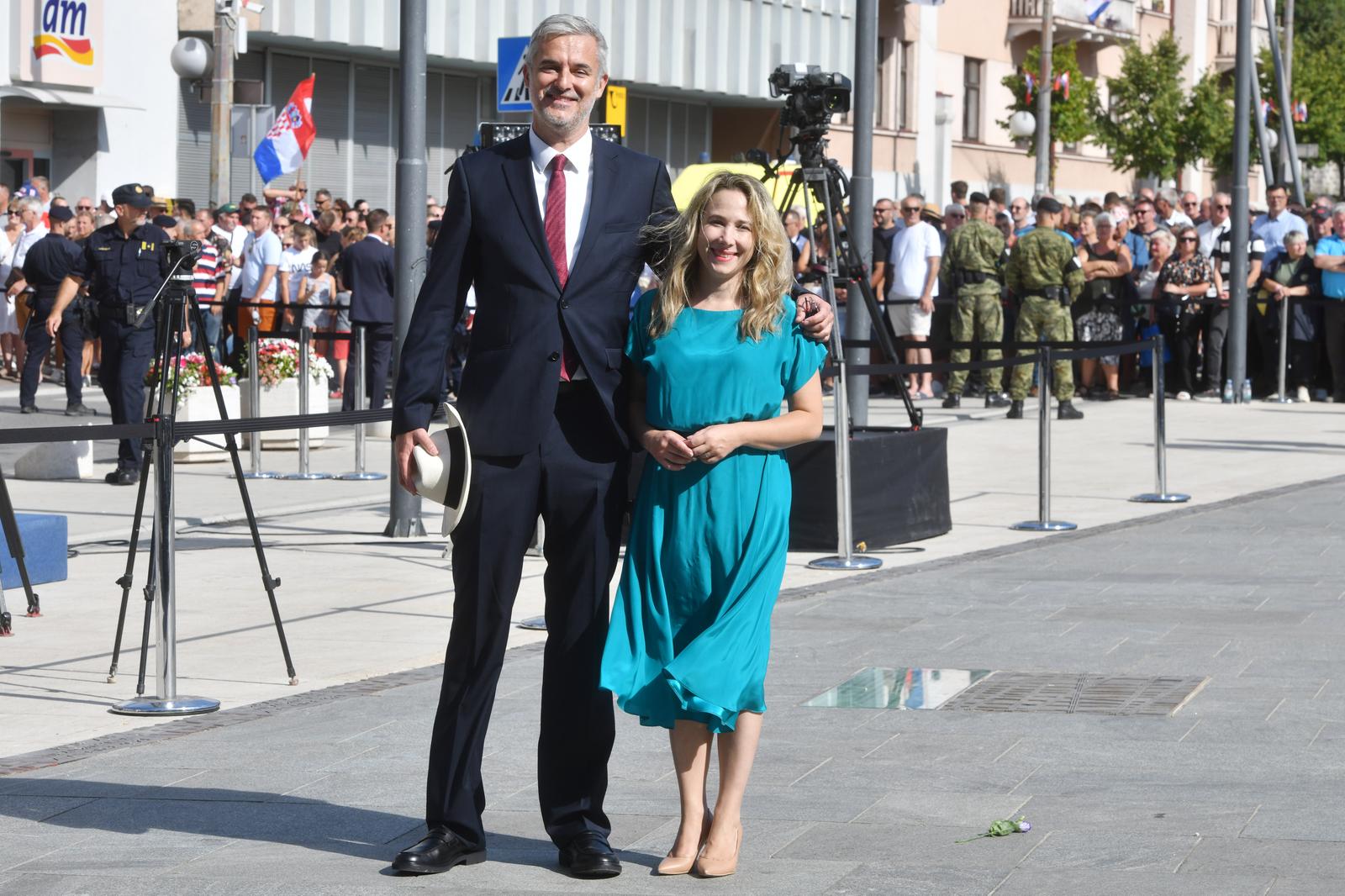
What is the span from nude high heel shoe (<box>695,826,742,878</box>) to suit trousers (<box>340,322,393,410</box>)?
1321 centimetres

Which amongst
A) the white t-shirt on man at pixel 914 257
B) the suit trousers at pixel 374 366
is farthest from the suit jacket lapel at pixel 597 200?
the white t-shirt on man at pixel 914 257

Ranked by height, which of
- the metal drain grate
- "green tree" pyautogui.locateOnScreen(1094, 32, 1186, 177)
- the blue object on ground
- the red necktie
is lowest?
the metal drain grate

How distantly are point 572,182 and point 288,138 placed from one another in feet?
73.3

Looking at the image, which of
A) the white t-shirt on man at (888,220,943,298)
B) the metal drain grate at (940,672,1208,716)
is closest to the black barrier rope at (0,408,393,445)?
the metal drain grate at (940,672,1208,716)

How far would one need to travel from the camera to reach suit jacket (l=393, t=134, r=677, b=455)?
5.43m

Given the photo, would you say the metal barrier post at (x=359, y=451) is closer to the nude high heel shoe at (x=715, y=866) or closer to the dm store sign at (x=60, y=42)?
the nude high heel shoe at (x=715, y=866)

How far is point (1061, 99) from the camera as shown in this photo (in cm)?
5141

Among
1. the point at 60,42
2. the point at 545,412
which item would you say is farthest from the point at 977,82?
the point at 545,412

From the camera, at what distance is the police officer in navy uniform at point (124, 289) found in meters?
14.9

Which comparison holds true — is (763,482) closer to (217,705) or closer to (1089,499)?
(217,705)

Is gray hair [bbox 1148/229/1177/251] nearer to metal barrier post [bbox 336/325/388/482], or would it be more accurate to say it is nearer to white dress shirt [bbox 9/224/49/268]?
metal barrier post [bbox 336/325/388/482]

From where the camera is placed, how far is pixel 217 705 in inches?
307

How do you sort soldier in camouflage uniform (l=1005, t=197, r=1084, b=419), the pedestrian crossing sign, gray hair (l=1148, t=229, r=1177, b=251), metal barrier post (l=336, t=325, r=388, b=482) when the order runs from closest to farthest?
1. the pedestrian crossing sign
2. metal barrier post (l=336, t=325, r=388, b=482)
3. soldier in camouflage uniform (l=1005, t=197, r=1084, b=419)
4. gray hair (l=1148, t=229, r=1177, b=251)

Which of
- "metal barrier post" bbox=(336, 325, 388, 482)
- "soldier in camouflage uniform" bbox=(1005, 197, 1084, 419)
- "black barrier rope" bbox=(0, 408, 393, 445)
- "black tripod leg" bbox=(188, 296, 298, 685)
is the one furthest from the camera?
"soldier in camouflage uniform" bbox=(1005, 197, 1084, 419)
